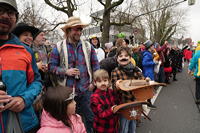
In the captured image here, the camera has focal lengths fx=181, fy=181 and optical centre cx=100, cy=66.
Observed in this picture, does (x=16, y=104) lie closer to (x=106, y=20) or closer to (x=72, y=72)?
(x=72, y=72)

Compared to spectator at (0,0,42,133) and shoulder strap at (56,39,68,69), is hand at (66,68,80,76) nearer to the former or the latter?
shoulder strap at (56,39,68,69)

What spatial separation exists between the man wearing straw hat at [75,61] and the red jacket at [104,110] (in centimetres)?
35

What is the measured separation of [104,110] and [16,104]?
126cm

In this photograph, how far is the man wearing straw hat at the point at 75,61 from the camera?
266 centimetres

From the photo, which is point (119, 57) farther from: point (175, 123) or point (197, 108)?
point (197, 108)

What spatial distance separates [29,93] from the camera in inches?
58.6

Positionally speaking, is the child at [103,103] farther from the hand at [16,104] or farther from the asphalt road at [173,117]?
the asphalt road at [173,117]

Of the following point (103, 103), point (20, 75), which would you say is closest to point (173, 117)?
point (103, 103)

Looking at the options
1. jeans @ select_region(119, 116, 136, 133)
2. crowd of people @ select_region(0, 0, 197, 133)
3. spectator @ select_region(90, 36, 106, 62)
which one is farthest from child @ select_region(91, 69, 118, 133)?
spectator @ select_region(90, 36, 106, 62)

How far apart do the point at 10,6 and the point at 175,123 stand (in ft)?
13.1

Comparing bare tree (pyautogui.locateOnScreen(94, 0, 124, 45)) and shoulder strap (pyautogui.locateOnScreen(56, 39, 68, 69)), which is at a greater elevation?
bare tree (pyautogui.locateOnScreen(94, 0, 124, 45))

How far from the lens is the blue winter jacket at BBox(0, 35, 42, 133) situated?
1.39 meters

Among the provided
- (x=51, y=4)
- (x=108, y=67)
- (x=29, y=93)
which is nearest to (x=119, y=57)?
(x=108, y=67)

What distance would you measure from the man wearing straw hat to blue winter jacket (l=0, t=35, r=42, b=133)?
995mm
